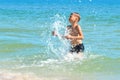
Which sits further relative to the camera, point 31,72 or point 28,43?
point 28,43

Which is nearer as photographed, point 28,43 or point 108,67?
point 108,67

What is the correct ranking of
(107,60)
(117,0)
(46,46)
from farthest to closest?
1. (117,0)
2. (46,46)
3. (107,60)

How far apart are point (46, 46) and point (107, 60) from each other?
265 cm

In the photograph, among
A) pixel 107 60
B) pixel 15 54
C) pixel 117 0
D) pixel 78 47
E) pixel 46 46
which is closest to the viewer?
pixel 78 47

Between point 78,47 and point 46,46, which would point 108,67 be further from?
point 46,46

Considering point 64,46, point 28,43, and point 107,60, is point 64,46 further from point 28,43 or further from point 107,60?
point 28,43

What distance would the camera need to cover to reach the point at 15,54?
11492mm

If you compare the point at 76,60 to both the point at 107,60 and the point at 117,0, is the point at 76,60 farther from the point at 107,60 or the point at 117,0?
the point at 117,0

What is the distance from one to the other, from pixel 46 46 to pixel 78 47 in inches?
121

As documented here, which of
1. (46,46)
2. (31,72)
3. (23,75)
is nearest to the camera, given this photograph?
(23,75)

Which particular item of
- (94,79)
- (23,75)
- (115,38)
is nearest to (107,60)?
(94,79)

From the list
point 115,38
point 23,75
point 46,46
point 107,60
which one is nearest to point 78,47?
point 107,60

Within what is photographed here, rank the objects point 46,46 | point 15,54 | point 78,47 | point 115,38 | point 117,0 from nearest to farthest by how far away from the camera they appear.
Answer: point 78,47, point 15,54, point 46,46, point 115,38, point 117,0

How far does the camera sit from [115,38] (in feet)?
49.8
